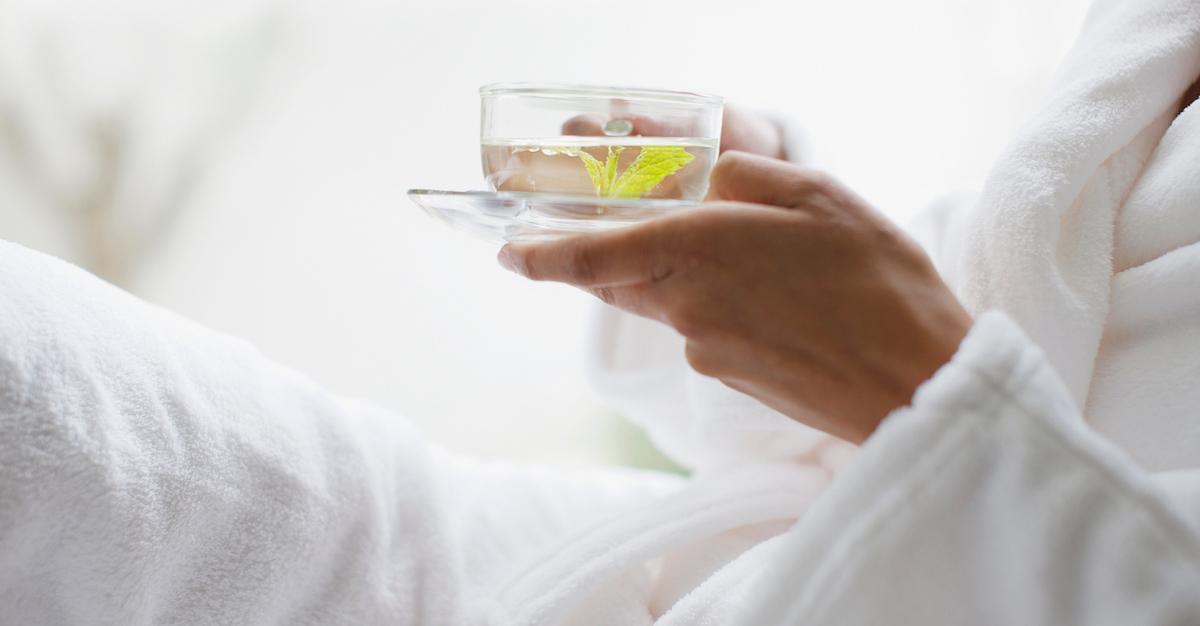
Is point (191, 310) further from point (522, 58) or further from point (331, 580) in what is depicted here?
point (331, 580)

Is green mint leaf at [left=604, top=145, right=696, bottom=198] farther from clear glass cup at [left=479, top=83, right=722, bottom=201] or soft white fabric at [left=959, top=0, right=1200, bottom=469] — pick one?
soft white fabric at [left=959, top=0, right=1200, bottom=469]

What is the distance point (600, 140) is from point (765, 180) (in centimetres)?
11

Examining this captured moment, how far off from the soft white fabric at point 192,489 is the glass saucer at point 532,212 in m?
0.17

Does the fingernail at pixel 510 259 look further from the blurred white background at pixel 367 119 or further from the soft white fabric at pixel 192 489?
the blurred white background at pixel 367 119

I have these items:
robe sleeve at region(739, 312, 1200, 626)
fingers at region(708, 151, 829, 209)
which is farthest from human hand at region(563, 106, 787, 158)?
robe sleeve at region(739, 312, 1200, 626)

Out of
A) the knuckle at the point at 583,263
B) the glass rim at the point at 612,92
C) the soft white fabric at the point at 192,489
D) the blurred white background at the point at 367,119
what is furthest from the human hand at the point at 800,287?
the blurred white background at the point at 367,119

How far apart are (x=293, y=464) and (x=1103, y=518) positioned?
0.43m

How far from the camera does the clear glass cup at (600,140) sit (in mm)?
553

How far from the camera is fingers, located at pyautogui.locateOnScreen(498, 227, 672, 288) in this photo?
463 millimetres

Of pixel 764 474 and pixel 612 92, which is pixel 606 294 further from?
pixel 764 474

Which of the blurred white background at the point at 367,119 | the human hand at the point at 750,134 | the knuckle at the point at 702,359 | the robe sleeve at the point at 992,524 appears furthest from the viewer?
the blurred white background at the point at 367,119


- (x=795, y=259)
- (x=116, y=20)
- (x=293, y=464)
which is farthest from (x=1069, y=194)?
(x=116, y=20)

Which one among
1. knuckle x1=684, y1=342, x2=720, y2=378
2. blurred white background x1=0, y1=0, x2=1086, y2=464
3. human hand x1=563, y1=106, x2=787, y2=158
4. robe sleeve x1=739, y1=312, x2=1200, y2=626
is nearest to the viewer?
robe sleeve x1=739, y1=312, x2=1200, y2=626

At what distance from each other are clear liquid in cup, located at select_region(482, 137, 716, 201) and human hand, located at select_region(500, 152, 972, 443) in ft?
0.28
